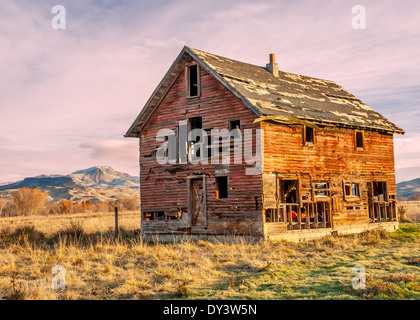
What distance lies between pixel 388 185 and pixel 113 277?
1804 centimetres

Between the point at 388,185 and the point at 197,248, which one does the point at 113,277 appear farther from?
the point at 388,185

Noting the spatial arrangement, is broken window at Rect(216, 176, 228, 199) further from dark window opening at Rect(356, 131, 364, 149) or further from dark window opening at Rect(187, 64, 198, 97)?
dark window opening at Rect(356, 131, 364, 149)

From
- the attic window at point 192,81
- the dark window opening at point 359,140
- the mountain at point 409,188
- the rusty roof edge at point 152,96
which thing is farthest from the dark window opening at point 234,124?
the mountain at point 409,188

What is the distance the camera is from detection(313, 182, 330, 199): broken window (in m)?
21.0

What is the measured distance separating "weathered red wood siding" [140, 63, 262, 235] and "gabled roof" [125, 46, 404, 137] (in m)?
0.45

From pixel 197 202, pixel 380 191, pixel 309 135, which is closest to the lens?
pixel 197 202

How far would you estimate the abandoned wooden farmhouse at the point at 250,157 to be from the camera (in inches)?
744

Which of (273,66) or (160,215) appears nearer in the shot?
(160,215)

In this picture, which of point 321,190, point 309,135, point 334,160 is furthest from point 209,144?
point 334,160

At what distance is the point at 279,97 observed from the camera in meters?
21.4

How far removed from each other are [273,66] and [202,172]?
8.62 meters

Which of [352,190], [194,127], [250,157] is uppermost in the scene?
[194,127]

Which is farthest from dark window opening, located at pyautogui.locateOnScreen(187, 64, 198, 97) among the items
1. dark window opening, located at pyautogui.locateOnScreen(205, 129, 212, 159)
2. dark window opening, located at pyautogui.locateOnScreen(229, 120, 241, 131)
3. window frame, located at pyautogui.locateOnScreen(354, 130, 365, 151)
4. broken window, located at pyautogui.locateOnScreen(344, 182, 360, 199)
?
broken window, located at pyautogui.locateOnScreen(344, 182, 360, 199)

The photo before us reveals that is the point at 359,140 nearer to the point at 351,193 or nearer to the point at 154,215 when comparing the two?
the point at 351,193
